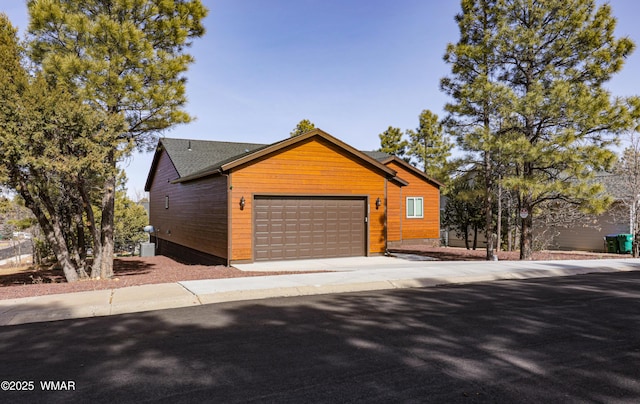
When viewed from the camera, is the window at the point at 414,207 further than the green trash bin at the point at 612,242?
Yes

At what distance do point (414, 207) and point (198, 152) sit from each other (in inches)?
526

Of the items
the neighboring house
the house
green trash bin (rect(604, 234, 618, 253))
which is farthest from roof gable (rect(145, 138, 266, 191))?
green trash bin (rect(604, 234, 618, 253))

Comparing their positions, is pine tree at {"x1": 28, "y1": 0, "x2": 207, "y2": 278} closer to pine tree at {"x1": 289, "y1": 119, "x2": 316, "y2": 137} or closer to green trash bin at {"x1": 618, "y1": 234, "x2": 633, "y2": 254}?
green trash bin at {"x1": 618, "y1": 234, "x2": 633, "y2": 254}

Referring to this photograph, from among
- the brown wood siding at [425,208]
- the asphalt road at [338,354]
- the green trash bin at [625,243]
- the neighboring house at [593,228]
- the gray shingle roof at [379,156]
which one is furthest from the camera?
the gray shingle roof at [379,156]

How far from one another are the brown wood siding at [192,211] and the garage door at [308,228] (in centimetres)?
146

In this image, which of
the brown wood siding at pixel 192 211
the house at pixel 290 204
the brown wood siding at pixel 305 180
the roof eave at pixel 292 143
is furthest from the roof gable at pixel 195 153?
the roof eave at pixel 292 143

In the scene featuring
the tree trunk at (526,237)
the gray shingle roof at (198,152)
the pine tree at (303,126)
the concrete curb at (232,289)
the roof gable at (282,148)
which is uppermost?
the pine tree at (303,126)

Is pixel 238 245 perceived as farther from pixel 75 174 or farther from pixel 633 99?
A: pixel 633 99

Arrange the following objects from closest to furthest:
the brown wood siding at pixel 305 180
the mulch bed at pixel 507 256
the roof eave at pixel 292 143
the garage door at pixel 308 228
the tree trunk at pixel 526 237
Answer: the roof eave at pixel 292 143, the brown wood siding at pixel 305 180, the garage door at pixel 308 228, the tree trunk at pixel 526 237, the mulch bed at pixel 507 256

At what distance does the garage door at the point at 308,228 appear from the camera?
1548cm

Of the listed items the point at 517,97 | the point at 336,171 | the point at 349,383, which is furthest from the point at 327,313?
the point at 517,97

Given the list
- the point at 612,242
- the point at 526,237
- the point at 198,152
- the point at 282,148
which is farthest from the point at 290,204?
the point at 612,242

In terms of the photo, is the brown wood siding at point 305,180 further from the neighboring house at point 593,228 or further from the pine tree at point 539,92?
the neighboring house at point 593,228

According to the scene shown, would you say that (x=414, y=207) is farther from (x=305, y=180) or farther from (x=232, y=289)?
(x=232, y=289)
